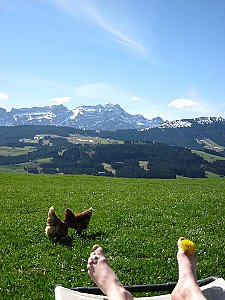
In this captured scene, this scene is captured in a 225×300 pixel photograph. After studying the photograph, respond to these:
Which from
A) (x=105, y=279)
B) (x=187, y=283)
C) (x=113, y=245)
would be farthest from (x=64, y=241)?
(x=187, y=283)

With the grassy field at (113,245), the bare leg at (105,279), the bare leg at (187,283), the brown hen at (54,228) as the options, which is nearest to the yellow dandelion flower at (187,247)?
the bare leg at (187,283)

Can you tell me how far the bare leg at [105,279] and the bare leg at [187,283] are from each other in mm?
689

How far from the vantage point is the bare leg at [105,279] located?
5.35m

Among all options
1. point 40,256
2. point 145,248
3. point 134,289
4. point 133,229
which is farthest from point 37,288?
point 133,229

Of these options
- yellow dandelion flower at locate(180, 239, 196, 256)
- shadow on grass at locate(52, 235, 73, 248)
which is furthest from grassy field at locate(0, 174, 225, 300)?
yellow dandelion flower at locate(180, 239, 196, 256)

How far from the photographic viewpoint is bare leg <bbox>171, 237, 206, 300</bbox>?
511cm

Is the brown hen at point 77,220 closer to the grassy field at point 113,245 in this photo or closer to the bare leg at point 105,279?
the grassy field at point 113,245

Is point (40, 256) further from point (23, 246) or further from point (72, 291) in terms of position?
point (72, 291)

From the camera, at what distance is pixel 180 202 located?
1902 cm

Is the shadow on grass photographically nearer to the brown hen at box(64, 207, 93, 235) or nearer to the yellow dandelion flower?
the brown hen at box(64, 207, 93, 235)

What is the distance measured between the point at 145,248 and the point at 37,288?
380 cm

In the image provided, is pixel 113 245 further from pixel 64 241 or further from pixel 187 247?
pixel 187 247

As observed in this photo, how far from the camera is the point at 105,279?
5.85m

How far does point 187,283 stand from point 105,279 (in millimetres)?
1261
